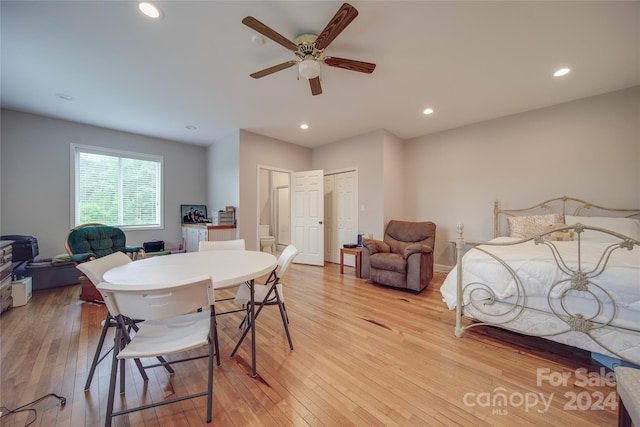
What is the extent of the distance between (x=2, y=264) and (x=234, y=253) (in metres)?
2.81

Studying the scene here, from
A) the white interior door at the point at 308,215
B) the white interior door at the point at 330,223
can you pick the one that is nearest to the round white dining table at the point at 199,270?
the white interior door at the point at 308,215

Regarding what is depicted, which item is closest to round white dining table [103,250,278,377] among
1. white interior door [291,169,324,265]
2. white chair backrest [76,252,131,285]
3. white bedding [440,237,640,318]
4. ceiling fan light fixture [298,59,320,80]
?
white chair backrest [76,252,131,285]

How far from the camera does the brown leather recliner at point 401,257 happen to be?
10.3 feet

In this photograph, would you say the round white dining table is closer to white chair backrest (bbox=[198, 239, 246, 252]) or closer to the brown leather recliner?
white chair backrest (bbox=[198, 239, 246, 252])

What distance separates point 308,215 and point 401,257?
225 centimetres

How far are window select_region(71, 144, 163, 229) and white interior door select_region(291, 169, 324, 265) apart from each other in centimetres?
290

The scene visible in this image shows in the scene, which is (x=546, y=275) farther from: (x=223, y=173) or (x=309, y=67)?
(x=223, y=173)

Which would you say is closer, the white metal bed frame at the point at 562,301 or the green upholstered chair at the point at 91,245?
the white metal bed frame at the point at 562,301

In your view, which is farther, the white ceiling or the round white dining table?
the white ceiling

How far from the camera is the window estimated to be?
3974 millimetres

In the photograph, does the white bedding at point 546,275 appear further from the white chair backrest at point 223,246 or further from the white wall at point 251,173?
the white wall at point 251,173

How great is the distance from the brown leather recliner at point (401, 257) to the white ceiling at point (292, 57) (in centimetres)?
Result: 194

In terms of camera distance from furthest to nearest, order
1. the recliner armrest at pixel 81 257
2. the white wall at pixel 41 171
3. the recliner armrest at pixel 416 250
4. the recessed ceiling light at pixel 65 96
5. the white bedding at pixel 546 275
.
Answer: the white wall at pixel 41 171 < the recliner armrest at pixel 416 250 < the recessed ceiling light at pixel 65 96 < the recliner armrest at pixel 81 257 < the white bedding at pixel 546 275

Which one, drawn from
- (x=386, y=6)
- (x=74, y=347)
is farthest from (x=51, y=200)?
(x=386, y=6)
